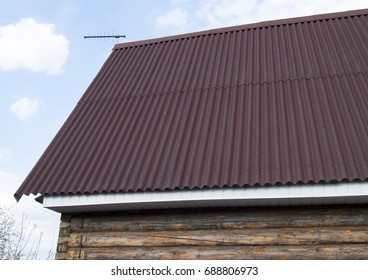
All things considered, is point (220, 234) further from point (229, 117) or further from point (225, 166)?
point (229, 117)

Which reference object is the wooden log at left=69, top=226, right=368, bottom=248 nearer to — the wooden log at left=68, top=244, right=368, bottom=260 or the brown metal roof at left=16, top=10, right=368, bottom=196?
the wooden log at left=68, top=244, right=368, bottom=260

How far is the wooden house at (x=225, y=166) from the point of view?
457 cm

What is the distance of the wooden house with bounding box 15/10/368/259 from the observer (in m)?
4.57

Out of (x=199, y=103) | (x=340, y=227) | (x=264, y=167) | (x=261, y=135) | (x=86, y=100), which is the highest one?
(x=86, y=100)

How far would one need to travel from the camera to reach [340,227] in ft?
15.3

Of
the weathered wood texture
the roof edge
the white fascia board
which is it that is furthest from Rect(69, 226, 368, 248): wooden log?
the roof edge

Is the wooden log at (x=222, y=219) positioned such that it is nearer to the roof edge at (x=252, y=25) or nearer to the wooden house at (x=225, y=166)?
the wooden house at (x=225, y=166)

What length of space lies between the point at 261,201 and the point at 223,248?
86 cm

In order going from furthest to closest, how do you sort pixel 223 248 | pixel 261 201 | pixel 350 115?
pixel 350 115
pixel 223 248
pixel 261 201

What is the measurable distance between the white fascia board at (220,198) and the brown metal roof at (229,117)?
10 cm

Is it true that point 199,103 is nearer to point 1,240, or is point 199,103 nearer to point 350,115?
point 350,115

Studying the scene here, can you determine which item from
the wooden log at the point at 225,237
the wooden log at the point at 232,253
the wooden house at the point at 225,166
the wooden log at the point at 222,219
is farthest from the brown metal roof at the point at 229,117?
the wooden log at the point at 232,253
